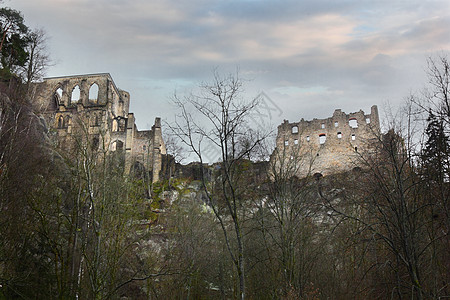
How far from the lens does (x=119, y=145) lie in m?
41.7

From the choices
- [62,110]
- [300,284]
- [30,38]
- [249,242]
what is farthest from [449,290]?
[62,110]

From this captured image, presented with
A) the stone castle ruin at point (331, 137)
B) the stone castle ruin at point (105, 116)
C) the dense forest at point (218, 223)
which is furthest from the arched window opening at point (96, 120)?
the stone castle ruin at point (331, 137)

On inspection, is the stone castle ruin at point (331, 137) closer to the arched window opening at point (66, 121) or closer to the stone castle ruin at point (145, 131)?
the stone castle ruin at point (145, 131)

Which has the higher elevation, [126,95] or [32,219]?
[126,95]

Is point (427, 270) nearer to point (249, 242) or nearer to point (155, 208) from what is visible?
point (249, 242)

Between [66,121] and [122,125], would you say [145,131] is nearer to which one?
[122,125]

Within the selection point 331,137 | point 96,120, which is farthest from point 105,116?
point 331,137

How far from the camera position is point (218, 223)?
18938 millimetres

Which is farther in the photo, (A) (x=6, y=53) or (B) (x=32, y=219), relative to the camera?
(A) (x=6, y=53)

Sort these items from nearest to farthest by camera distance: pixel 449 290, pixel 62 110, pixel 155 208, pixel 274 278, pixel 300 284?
pixel 449 290, pixel 300 284, pixel 274 278, pixel 155 208, pixel 62 110

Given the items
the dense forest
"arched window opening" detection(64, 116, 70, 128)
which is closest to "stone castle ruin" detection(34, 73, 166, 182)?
"arched window opening" detection(64, 116, 70, 128)

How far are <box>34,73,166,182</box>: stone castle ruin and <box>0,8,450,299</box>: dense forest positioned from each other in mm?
12409

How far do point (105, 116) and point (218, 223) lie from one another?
27.7 m

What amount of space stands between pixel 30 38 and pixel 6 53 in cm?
→ 209
